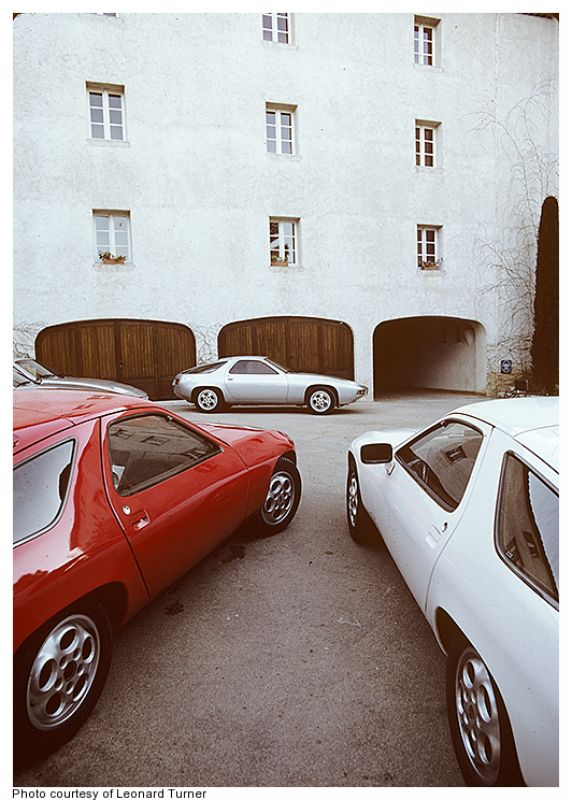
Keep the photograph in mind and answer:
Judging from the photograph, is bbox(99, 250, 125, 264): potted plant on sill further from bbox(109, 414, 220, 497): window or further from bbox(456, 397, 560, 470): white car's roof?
bbox(456, 397, 560, 470): white car's roof

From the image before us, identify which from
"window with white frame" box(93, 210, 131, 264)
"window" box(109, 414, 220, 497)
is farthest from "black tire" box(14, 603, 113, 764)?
"window with white frame" box(93, 210, 131, 264)

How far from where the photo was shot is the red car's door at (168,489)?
7.22 feet

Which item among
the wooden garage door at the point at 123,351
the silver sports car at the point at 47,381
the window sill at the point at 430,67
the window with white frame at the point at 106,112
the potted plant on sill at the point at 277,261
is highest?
the window sill at the point at 430,67

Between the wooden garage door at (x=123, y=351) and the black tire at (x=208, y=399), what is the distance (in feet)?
7.45

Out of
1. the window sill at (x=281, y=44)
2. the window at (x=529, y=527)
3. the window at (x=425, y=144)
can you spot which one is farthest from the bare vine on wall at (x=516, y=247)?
the window at (x=529, y=527)

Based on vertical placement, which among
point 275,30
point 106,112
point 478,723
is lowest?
point 478,723

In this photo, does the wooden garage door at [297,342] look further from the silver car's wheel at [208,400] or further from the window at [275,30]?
the window at [275,30]

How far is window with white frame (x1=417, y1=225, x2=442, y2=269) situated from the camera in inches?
550

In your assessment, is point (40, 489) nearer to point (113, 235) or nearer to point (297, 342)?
point (113, 235)

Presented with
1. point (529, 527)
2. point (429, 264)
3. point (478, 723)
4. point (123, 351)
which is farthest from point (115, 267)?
point (478, 723)

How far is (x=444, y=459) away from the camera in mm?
2521

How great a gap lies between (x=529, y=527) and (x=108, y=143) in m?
13.0

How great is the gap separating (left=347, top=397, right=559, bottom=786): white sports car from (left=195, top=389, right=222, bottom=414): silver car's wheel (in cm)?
861

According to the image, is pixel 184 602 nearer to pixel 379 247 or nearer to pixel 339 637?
pixel 339 637
